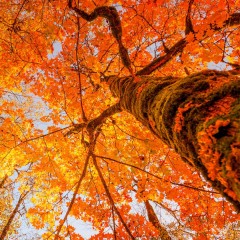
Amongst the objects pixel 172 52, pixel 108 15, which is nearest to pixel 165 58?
pixel 172 52

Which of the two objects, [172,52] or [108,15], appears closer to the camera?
[108,15]

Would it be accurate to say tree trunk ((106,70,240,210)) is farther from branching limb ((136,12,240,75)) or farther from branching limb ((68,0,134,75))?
branching limb ((68,0,134,75))

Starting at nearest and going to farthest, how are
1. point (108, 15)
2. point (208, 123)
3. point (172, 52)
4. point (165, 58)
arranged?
1. point (208, 123)
2. point (108, 15)
3. point (172, 52)
4. point (165, 58)

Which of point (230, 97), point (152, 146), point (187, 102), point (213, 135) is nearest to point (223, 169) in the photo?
point (213, 135)

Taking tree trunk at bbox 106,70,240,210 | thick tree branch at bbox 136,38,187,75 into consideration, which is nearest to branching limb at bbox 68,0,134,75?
thick tree branch at bbox 136,38,187,75

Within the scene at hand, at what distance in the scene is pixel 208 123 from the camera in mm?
1215

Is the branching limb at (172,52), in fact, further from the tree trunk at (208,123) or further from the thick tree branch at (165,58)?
the tree trunk at (208,123)

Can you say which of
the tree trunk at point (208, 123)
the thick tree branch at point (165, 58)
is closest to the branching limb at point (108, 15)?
the thick tree branch at point (165, 58)

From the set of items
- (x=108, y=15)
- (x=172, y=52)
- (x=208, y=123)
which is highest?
(x=108, y=15)

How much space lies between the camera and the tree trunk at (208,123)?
3.36 feet

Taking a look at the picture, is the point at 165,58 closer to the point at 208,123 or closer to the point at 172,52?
the point at 172,52

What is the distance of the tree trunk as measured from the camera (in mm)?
1024

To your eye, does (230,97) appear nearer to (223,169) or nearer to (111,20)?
(223,169)

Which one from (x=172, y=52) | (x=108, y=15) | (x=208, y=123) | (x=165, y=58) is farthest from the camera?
(x=165, y=58)
